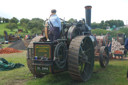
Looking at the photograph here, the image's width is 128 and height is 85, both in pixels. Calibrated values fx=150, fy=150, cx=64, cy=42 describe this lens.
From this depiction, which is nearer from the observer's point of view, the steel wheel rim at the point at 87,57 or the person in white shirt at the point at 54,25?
the person in white shirt at the point at 54,25

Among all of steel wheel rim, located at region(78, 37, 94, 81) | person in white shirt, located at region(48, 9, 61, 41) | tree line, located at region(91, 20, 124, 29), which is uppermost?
tree line, located at region(91, 20, 124, 29)

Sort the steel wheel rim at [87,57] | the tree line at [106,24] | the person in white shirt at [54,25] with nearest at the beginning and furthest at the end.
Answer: the person in white shirt at [54,25]
the steel wheel rim at [87,57]
the tree line at [106,24]

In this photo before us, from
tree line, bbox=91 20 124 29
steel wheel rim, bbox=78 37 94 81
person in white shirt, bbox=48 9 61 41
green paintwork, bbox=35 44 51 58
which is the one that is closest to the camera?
green paintwork, bbox=35 44 51 58

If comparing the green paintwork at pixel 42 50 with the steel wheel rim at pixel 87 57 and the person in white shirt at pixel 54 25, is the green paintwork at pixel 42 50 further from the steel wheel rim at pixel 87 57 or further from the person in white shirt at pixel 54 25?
the steel wheel rim at pixel 87 57

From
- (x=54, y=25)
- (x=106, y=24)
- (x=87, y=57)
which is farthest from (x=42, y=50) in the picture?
(x=106, y=24)

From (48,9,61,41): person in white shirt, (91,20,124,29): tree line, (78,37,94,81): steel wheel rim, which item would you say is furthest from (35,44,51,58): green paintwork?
(91,20,124,29): tree line

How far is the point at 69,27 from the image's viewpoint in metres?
5.43

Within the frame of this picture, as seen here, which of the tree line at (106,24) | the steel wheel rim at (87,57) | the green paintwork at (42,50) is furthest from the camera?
the tree line at (106,24)

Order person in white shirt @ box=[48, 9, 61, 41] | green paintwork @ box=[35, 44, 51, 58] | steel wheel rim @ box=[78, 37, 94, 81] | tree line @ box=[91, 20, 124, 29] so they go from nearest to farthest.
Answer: green paintwork @ box=[35, 44, 51, 58], person in white shirt @ box=[48, 9, 61, 41], steel wheel rim @ box=[78, 37, 94, 81], tree line @ box=[91, 20, 124, 29]

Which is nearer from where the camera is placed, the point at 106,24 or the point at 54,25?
the point at 54,25

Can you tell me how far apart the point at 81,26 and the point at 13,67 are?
12.1 ft

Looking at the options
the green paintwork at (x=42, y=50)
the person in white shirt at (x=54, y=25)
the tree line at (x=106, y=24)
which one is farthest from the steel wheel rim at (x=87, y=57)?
the tree line at (x=106, y=24)

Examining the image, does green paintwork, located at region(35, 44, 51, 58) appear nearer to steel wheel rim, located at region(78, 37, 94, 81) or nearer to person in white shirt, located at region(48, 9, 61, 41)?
person in white shirt, located at region(48, 9, 61, 41)

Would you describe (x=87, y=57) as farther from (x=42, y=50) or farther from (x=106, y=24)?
(x=106, y=24)
